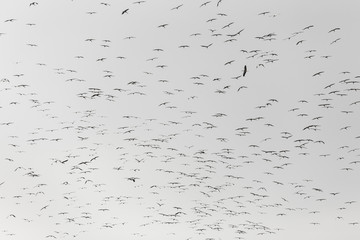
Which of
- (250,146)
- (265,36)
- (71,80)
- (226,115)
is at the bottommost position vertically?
(250,146)

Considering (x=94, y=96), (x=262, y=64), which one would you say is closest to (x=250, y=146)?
(x=262, y=64)

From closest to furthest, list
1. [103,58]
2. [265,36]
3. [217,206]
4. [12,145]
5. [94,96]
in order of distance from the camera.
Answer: [265,36]
[103,58]
[94,96]
[12,145]
[217,206]

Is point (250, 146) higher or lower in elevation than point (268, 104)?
lower

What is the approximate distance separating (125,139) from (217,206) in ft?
39.3

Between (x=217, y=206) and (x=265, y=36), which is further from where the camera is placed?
(x=217, y=206)

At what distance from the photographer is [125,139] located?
1602 inches

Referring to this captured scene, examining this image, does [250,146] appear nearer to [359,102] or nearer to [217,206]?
[359,102]

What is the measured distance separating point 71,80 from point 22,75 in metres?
2.50

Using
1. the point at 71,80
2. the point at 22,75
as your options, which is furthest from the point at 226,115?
the point at 22,75

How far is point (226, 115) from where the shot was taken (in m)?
36.7

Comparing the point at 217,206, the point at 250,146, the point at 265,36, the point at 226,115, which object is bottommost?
the point at 217,206

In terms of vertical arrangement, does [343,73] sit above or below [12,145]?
above

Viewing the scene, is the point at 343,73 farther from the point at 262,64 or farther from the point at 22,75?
the point at 22,75

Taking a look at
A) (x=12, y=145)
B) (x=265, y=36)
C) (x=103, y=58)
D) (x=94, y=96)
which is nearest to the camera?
(x=265, y=36)
